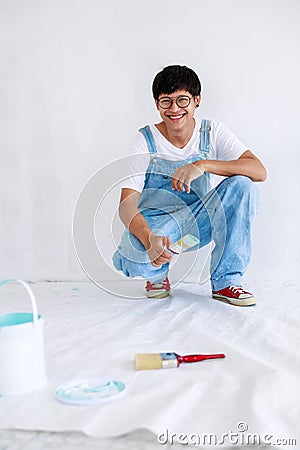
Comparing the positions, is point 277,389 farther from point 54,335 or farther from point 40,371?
point 54,335

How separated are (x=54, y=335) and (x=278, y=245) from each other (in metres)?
1.16

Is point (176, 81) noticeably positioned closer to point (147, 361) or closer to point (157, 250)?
point (157, 250)

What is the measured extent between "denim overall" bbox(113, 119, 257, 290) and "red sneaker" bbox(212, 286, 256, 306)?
0.08 feet

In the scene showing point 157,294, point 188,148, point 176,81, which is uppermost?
point 176,81

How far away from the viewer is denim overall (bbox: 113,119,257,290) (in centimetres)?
179

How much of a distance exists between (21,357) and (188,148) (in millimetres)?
1060

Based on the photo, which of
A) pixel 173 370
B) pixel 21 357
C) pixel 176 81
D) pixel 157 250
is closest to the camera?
pixel 21 357

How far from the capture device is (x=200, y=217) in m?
1.87

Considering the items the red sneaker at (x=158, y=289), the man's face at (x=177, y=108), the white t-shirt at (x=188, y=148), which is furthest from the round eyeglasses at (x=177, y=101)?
the red sneaker at (x=158, y=289)

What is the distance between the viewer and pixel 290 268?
227 centimetres

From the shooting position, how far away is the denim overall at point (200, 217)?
1.79m

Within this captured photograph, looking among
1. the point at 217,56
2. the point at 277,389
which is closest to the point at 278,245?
the point at 217,56

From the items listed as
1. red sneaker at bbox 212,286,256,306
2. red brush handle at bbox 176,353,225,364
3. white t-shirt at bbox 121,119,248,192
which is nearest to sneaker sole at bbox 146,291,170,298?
red sneaker at bbox 212,286,256,306

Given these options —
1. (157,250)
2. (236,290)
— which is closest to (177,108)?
(157,250)
